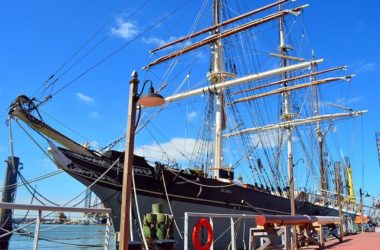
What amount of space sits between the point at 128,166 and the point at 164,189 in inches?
509

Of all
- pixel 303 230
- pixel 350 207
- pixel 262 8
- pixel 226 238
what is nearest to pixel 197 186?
pixel 226 238

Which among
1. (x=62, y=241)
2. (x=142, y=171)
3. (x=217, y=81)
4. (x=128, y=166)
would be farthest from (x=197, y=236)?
(x=62, y=241)

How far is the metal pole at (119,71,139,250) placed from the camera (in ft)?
16.1

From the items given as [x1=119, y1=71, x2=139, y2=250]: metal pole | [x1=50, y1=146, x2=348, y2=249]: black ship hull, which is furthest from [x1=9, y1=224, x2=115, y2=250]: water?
[x1=50, y1=146, x2=348, y2=249]: black ship hull

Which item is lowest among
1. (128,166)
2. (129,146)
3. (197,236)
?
(197,236)

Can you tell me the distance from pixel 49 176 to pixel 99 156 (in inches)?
135

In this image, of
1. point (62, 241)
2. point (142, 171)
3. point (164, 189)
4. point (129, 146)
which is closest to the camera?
point (129, 146)

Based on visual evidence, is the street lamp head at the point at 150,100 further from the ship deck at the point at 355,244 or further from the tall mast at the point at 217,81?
the tall mast at the point at 217,81

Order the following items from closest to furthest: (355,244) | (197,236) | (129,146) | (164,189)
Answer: (129,146) → (197,236) → (355,244) → (164,189)

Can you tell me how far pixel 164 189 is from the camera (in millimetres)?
17750

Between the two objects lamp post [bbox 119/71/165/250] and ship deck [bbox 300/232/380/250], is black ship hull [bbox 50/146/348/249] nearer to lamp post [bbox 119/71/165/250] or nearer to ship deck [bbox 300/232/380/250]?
ship deck [bbox 300/232/380/250]

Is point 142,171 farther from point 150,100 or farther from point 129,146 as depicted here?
point 129,146

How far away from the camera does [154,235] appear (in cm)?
1061

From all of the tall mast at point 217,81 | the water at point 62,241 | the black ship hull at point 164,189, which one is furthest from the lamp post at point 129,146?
the tall mast at point 217,81
